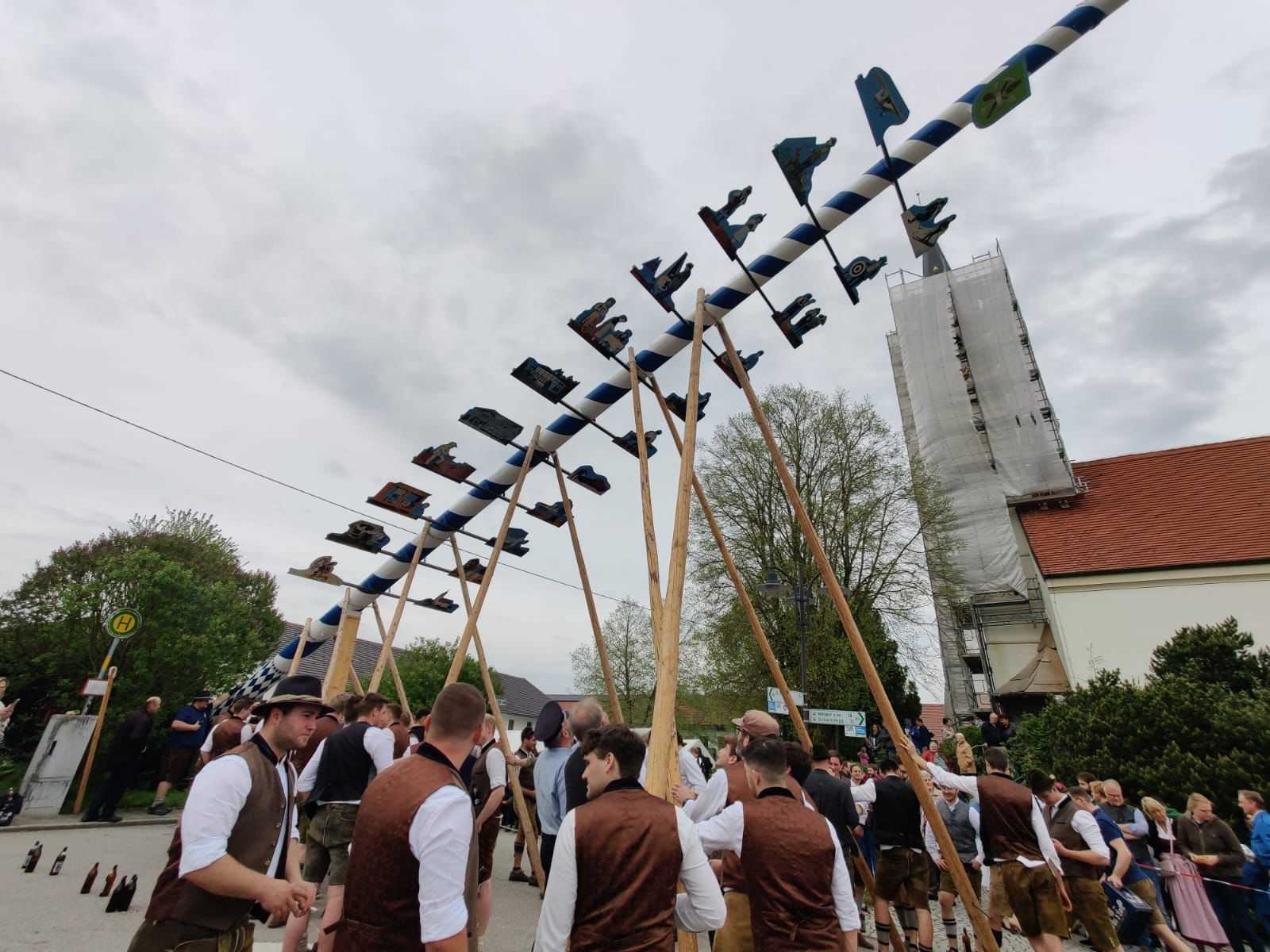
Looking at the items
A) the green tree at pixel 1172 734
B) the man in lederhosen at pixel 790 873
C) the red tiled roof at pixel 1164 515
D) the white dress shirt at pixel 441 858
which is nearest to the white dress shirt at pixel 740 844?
the man in lederhosen at pixel 790 873

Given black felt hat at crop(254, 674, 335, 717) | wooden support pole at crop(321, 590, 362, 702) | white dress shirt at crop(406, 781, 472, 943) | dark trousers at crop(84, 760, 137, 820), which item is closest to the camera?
white dress shirt at crop(406, 781, 472, 943)

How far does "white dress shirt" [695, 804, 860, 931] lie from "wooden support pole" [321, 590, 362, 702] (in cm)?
958

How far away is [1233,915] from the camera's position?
5504 millimetres

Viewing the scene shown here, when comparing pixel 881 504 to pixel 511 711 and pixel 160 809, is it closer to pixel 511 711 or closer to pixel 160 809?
pixel 160 809

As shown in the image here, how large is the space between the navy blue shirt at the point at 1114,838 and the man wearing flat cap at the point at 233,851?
705 centimetres

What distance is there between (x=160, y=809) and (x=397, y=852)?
10.9 meters

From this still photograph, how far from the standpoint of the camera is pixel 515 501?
7.02 m

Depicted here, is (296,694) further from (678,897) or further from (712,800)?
(712,800)

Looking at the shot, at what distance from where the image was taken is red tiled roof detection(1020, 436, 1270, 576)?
17438mm

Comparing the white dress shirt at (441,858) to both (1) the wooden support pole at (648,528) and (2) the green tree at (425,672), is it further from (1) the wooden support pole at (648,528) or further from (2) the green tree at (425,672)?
(2) the green tree at (425,672)

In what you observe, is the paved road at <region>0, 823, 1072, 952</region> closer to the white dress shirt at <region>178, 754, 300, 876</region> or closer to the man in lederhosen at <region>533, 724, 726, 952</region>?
the white dress shirt at <region>178, 754, 300, 876</region>

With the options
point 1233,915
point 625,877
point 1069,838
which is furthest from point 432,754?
point 1233,915

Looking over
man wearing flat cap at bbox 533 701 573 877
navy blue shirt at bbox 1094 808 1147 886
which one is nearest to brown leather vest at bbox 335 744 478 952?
man wearing flat cap at bbox 533 701 573 877

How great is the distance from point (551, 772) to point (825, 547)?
14730 millimetres
